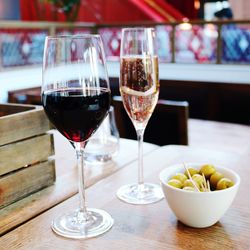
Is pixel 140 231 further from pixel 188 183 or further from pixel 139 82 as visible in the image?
pixel 139 82

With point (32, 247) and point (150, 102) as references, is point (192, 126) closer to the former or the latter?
point (150, 102)

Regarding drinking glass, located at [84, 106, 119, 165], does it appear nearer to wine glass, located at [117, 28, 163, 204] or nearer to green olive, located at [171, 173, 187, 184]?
wine glass, located at [117, 28, 163, 204]

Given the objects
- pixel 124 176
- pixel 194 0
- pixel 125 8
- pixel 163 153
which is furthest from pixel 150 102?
pixel 194 0

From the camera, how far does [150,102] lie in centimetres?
88

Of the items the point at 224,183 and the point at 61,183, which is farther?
the point at 61,183

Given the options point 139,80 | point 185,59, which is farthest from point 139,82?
point 185,59

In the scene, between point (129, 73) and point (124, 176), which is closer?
point (129, 73)

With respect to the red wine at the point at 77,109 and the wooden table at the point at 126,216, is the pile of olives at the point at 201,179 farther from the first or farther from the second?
the red wine at the point at 77,109

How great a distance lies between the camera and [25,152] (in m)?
0.85

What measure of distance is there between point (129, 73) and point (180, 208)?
0.30m

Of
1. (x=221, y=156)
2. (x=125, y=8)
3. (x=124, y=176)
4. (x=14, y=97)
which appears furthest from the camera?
(x=125, y=8)

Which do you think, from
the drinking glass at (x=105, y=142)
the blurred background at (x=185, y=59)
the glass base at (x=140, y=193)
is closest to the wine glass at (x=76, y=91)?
the glass base at (x=140, y=193)

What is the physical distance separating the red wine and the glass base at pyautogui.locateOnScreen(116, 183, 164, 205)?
177 mm

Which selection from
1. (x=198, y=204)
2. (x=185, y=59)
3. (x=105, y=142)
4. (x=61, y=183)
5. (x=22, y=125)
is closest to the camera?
(x=198, y=204)
